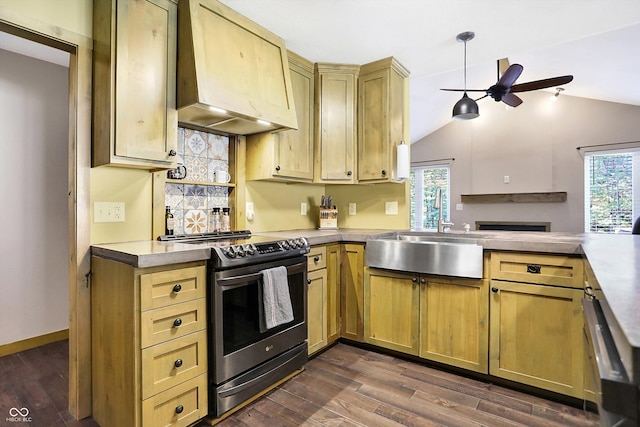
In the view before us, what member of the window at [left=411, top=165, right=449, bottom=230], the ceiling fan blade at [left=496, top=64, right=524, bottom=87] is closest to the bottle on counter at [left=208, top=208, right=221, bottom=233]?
the ceiling fan blade at [left=496, top=64, right=524, bottom=87]

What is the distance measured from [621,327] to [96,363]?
7.22ft

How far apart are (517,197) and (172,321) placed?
20.8ft

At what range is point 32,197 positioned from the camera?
9.23ft

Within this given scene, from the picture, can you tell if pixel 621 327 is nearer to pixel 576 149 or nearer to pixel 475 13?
pixel 475 13

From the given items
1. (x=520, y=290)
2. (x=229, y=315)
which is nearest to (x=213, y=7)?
(x=229, y=315)

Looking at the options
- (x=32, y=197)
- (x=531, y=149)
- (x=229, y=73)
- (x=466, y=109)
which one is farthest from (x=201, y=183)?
(x=531, y=149)

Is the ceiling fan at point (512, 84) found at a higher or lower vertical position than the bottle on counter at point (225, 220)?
higher

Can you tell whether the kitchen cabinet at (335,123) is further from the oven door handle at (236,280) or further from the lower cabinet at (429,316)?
the oven door handle at (236,280)

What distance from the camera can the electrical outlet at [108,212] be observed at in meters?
1.88

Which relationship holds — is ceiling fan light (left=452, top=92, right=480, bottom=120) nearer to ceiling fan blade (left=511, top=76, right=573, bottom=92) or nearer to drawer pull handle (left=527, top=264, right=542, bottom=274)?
ceiling fan blade (left=511, top=76, right=573, bottom=92)

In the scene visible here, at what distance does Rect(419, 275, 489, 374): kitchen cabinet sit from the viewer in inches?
85.4

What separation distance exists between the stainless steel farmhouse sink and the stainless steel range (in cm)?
61

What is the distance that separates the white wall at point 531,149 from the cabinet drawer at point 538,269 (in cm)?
→ 477

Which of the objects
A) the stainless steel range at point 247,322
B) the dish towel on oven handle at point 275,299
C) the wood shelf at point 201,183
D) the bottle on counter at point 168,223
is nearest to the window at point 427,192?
the wood shelf at point 201,183
